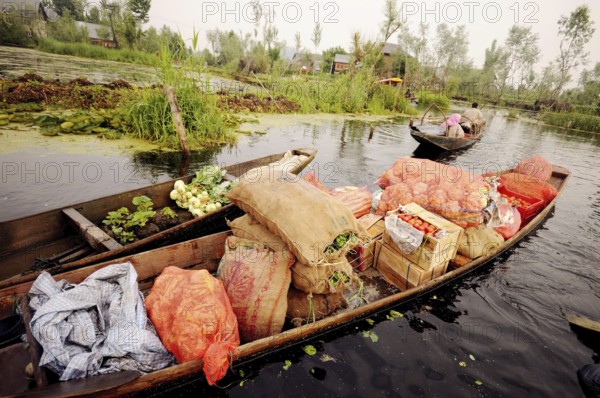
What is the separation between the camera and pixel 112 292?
2.31 m

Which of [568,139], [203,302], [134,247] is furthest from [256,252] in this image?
[568,139]

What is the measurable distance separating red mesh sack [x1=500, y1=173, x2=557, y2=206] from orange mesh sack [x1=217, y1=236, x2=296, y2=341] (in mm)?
4925

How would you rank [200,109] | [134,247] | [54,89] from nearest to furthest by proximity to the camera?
1. [134,247]
2. [200,109]
3. [54,89]

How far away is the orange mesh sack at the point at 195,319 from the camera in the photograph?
207 cm

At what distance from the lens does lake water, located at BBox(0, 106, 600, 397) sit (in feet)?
8.45

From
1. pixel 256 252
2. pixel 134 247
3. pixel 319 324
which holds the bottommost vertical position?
pixel 319 324

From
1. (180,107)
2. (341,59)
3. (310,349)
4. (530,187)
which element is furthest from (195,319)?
(341,59)

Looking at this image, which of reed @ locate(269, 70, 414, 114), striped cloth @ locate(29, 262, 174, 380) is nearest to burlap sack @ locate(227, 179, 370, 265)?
striped cloth @ locate(29, 262, 174, 380)

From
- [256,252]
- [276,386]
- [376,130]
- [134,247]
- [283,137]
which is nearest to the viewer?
[276,386]

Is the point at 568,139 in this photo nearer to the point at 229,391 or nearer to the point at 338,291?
the point at 338,291

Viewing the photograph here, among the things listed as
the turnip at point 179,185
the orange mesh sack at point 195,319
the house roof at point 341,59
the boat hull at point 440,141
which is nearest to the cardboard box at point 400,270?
the orange mesh sack at point 195,319

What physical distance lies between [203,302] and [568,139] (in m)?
23.0

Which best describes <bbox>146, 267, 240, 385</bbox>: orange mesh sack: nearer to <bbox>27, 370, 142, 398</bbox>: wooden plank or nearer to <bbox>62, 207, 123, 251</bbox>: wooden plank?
<bbox>27, 370, 142, 398</bbox>: wooden plank

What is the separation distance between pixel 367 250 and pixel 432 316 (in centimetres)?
104
